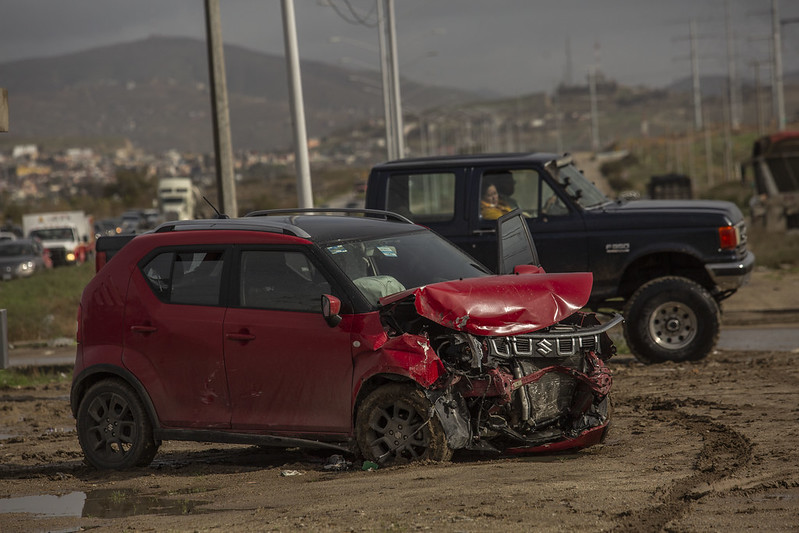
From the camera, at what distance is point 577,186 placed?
13.1 meters

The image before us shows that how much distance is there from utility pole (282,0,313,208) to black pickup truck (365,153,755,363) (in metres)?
4.47

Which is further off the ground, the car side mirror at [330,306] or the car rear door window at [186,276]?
the car rear door window at [186,276]

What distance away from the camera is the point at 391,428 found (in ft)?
25.1

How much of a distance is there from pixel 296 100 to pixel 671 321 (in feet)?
24.6

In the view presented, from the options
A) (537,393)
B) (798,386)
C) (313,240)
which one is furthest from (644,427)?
(313,240)

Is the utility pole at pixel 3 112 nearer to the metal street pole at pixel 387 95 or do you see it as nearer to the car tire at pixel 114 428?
the car tire at pixel 114 428

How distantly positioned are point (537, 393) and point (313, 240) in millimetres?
1841

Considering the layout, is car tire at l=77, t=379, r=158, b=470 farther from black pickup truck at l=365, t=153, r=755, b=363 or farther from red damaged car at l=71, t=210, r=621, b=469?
black pickup truck at l=365, t=153, r=755, b=363

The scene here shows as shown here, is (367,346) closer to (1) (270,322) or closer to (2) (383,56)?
(1) (270,322)

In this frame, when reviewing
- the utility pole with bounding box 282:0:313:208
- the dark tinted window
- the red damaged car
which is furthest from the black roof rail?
the utility pole with bounding box 282:0:313:208

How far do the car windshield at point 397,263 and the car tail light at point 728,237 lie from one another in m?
4.43

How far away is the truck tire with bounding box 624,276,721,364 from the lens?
41.2 ft

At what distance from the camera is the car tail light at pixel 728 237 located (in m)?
12.5

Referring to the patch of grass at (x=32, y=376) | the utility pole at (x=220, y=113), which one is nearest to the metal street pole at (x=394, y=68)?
the utility pole at (x=220, y=113)
